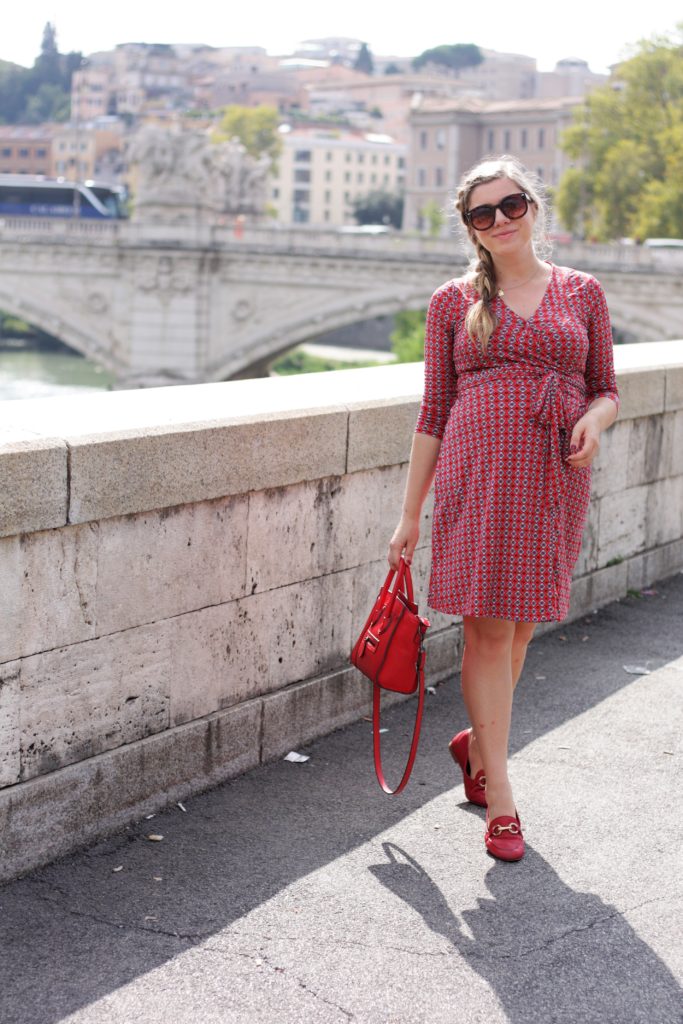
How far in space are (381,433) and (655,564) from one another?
236 centimetres

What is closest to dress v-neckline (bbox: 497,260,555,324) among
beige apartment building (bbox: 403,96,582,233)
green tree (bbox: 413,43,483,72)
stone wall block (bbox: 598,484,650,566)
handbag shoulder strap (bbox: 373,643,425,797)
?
handbag shoulder strap (bbox: 373,643,425,797)

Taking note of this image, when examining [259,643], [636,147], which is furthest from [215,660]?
[636,147]

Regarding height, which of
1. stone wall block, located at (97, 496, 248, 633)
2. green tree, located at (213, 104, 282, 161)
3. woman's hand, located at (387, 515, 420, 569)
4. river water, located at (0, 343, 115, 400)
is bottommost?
river water, located at (0, 343, 115, 400)

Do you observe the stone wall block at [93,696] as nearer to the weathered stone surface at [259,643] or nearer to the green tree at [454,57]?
the weathered stone surface at [259,643]

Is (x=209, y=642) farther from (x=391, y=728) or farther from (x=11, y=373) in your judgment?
(x=11, y=373)

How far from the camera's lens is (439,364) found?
3432 mm

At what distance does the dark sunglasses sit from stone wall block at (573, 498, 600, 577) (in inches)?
99.8

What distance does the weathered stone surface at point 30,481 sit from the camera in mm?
3084

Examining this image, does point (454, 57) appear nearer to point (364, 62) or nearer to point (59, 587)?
point (364, 62)

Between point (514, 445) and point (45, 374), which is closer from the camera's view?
point (514, 445)

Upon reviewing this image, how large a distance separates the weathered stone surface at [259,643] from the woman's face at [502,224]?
43.1 inches

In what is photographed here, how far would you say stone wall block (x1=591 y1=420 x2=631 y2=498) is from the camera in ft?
18.8

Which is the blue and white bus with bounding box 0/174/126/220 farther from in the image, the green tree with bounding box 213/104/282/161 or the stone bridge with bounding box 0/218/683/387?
the green tree with bounding box 213/104/282/161

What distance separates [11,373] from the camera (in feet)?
197
